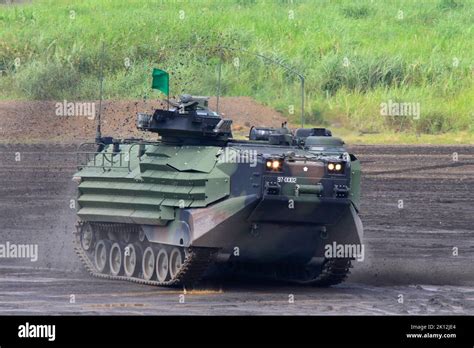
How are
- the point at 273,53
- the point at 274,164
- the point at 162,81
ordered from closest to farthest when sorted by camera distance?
the point at 274,164
the point at 162,81
the point at 273,53

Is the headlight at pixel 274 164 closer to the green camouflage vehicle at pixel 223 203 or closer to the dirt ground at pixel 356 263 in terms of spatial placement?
the green camouflage vehicle at pixel 223 203

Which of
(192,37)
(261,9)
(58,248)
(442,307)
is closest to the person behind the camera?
(442,307)

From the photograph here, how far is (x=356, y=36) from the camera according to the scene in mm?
59031

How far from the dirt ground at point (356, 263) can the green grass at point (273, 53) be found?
3578mm

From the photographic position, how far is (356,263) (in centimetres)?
3234

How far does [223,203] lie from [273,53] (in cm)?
2885

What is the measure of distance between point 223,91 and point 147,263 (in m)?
24.2

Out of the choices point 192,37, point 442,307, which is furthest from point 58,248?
point 192,37

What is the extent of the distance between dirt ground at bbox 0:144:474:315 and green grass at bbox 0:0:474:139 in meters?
3.58

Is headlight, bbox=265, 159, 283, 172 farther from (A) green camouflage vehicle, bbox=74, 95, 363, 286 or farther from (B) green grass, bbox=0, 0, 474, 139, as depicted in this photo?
(B) green grass, bbox=0, 0, 474, 139

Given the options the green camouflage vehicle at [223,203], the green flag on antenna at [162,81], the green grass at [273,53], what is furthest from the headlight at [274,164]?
the green grass at [273,53]

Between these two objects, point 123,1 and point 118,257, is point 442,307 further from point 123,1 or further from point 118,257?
Answer: point 123,1

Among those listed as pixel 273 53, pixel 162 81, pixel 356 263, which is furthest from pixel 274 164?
pixel 273 53

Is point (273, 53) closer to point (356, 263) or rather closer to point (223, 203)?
point (356, 263)
